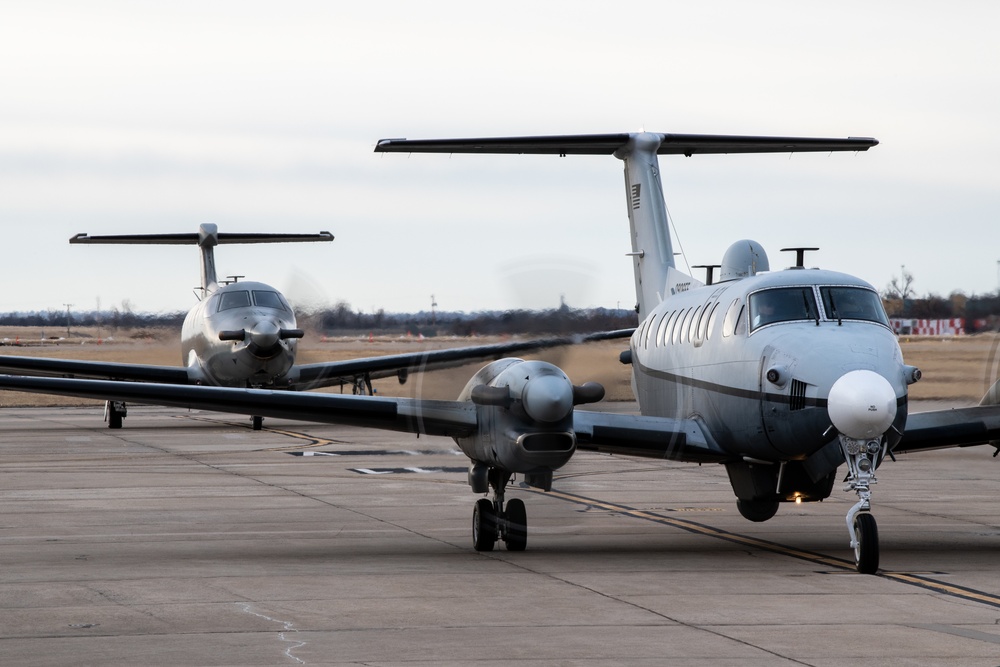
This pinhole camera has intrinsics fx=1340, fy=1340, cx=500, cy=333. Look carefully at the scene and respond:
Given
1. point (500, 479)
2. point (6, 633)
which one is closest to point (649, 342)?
point (500, 479)

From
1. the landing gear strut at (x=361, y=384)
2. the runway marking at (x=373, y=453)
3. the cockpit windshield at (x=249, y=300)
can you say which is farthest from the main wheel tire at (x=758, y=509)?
the cockpit windshield at (x=249, y=300)

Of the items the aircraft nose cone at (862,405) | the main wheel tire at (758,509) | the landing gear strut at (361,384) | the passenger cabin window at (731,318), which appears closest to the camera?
the aircraft nose cone at (862,405)

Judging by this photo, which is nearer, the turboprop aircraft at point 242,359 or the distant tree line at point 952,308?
the distant tree line at point 952,308

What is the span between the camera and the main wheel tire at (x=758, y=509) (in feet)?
44.9

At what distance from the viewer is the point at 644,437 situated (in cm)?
1327

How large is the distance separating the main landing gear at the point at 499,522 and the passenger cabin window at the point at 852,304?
349 cm

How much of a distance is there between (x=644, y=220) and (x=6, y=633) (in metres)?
12.3

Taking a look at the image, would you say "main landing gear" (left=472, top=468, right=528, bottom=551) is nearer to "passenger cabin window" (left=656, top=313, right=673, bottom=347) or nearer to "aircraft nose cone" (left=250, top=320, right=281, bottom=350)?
"passenger cabin window" (left=656, top=313, right=673, bottom=347)

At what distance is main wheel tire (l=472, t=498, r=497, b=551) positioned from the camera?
518 inches

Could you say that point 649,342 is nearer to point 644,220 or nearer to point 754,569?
point 644,220

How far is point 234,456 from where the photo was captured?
25.8 meters

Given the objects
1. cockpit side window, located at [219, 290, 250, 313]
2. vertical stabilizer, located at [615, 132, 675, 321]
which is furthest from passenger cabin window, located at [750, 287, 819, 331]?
cockpit side window, located at [219, 290, 250, 313]

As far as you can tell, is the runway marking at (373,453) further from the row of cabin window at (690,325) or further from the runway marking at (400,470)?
the row of cabin window at (690,325)

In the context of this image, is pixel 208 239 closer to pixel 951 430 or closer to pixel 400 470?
pixel 400 470
